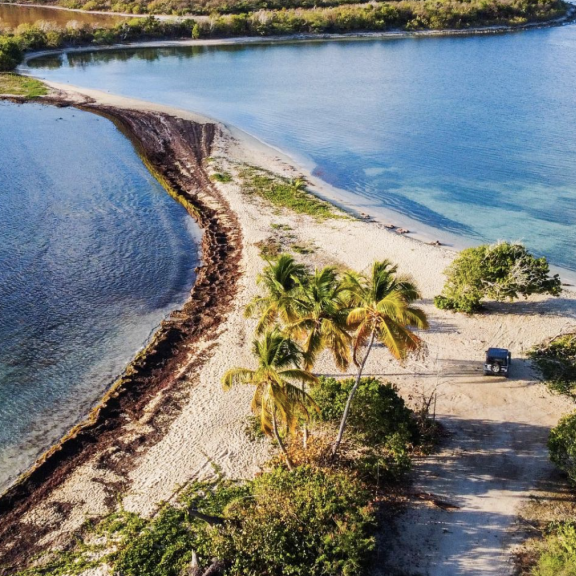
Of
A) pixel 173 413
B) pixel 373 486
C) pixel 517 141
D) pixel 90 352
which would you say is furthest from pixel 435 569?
pixel 517 141

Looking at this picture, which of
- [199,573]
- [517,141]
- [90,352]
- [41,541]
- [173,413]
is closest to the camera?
[199,573]

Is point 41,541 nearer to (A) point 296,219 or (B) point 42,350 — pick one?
(B) point 42,350

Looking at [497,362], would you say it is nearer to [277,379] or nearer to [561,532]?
[561,532]

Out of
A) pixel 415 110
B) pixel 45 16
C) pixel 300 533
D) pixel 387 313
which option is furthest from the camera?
pixel 45 16

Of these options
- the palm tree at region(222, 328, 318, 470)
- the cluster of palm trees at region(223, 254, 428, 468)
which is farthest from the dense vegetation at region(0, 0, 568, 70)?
the palm tree at region(222, 328, 318, 470)

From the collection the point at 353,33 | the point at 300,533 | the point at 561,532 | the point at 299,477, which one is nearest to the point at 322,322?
the point at 299,477

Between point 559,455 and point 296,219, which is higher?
point 296,219
